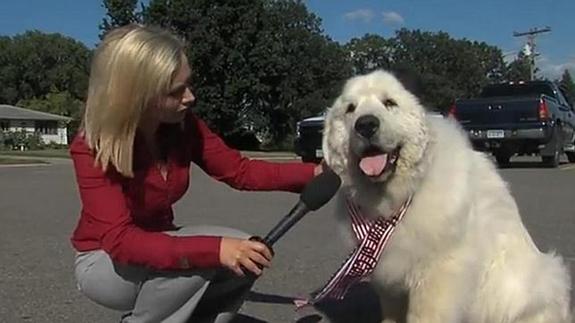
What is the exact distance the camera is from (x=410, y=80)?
3951mm

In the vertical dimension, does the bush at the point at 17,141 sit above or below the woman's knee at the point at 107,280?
below

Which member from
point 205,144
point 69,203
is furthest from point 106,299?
point 69,203

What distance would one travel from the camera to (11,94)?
101 meters

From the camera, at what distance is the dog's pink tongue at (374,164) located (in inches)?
147

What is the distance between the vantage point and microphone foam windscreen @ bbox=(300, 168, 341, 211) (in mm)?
3734

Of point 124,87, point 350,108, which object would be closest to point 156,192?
point 124,87

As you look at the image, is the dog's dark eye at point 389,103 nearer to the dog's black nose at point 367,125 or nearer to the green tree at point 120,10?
the dog's black nose at point 367,125

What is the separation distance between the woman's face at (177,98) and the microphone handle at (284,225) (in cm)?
71

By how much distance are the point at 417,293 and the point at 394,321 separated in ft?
1.72

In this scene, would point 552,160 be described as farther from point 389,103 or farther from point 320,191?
point 320,191

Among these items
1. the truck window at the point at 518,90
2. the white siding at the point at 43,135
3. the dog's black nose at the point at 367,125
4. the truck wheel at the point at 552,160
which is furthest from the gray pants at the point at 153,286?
the white siding at the point at 43,135

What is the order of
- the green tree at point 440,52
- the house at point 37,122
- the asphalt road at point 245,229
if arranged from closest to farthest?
the asphalt road at point 245,229 < the house at point 37,122 < the green tree at point 440,52

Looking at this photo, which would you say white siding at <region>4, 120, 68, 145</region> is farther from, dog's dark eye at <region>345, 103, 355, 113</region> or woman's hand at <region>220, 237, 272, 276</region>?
woman's hand at <region>220, 237, 272, 276</region>

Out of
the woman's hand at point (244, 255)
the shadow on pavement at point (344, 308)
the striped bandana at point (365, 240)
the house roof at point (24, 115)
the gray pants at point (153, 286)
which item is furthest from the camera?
the house roof at point (24, 115)
